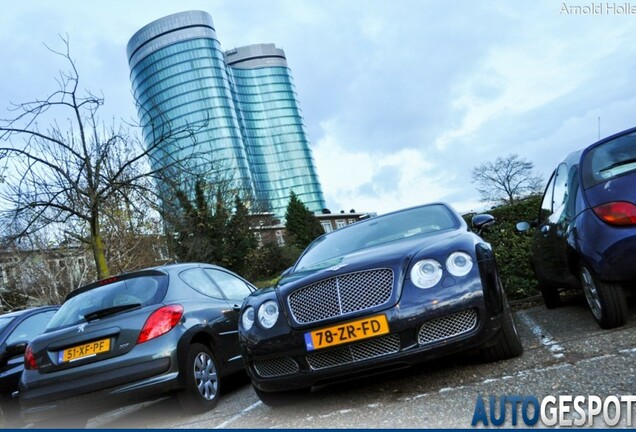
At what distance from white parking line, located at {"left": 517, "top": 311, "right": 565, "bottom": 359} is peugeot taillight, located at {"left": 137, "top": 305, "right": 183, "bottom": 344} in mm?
2896

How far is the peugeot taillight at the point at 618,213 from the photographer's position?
3783 mm

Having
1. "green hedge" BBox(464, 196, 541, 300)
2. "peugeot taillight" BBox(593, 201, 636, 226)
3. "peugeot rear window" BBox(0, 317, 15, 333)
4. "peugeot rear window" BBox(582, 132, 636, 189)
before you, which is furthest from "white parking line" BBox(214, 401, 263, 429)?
"green hedge" BBox(464, 196, 541, 300)

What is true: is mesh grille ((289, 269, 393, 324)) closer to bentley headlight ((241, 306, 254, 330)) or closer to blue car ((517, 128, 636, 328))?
bentley headlight ((241, 306, 254, 330))

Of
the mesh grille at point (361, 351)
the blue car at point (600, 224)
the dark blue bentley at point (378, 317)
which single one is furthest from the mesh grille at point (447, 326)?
the blue car at point (600, 224)

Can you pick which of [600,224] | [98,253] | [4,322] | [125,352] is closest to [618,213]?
[600,224]

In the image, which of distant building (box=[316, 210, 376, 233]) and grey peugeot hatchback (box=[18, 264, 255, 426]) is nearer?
grey peugeot hatchback (box=[18, 264, 255, 426])

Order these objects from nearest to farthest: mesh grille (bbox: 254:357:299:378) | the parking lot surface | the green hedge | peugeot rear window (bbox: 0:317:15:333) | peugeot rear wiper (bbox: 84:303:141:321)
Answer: the parking lot surface, mesh grille (bbox: 254:357:299:378), peugeot rear wiper (bbox: 84:303:141:321), peugeot rear window (bbox: 0:317:15:333), the green hedge

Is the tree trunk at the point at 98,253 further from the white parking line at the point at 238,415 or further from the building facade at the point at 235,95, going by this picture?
the building facade at the point at 235,95

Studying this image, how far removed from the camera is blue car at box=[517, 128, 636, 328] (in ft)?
12.5

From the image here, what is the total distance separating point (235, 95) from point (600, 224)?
111 metres

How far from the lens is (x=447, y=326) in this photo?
11.7 feet

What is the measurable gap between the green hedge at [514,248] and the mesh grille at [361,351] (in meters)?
4.14

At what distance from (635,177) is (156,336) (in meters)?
3.71

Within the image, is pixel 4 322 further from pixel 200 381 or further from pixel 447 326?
pixel 447 326
